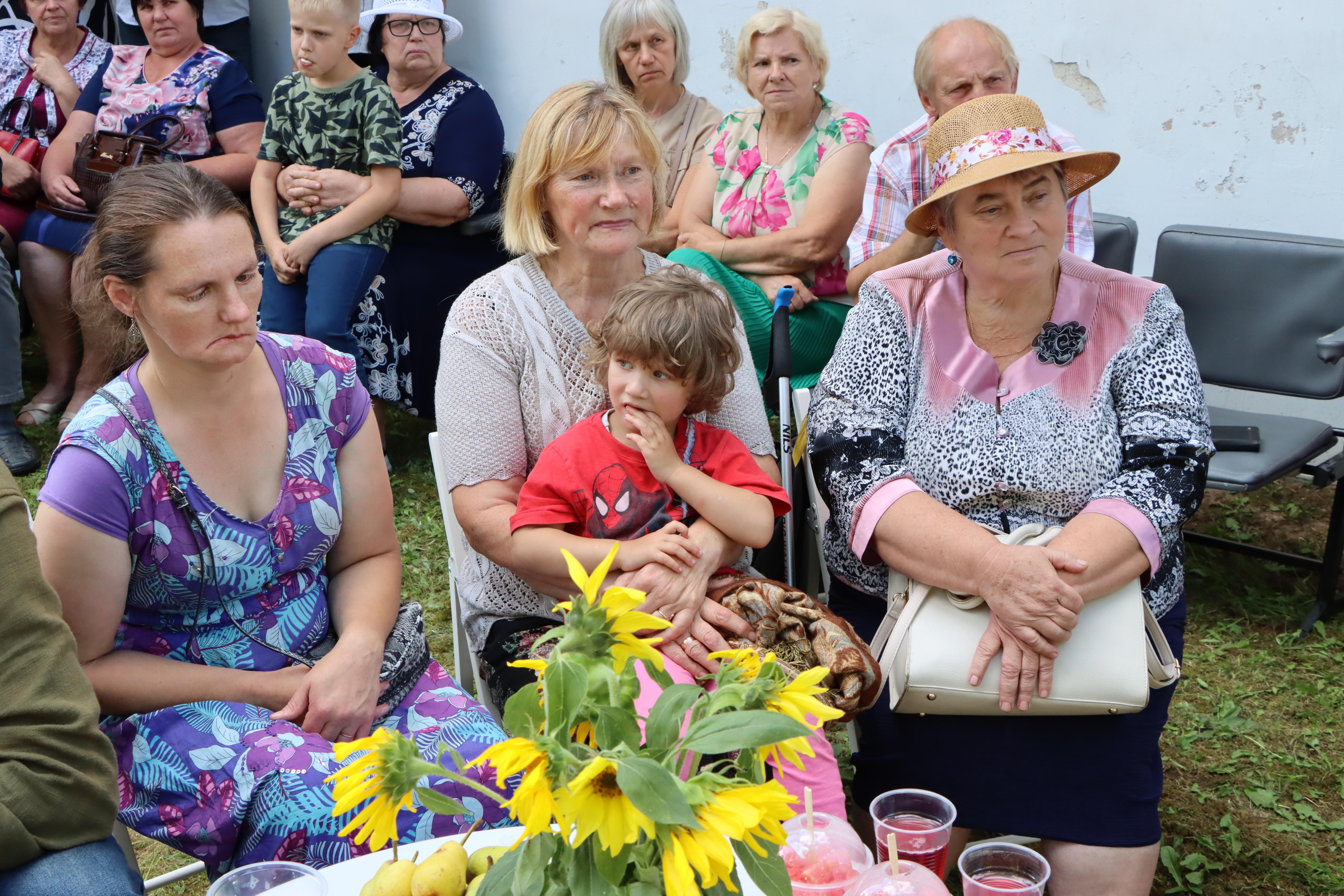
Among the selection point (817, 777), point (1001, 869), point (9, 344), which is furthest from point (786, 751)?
point (9, 344)

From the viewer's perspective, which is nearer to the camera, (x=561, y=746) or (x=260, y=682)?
(x=561, y=746)

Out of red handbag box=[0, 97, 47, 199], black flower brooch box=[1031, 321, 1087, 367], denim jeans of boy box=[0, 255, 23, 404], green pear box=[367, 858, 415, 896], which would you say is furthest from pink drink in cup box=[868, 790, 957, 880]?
red handbag box=[0, 97, 47, 199]

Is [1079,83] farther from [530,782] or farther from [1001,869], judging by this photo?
[530,782]

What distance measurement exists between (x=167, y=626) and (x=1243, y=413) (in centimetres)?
320

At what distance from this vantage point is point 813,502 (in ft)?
8.93

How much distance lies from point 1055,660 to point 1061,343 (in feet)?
2.05

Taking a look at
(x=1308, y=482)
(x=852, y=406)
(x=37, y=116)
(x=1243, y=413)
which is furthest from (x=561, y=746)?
(x=37, y=116)

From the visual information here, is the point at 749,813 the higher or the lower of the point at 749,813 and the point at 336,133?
the lower

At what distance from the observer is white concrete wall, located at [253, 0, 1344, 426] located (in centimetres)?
395

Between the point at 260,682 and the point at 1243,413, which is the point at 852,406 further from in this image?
the point at 1243,413

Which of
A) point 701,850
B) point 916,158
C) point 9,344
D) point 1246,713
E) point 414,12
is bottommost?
point 1246,713

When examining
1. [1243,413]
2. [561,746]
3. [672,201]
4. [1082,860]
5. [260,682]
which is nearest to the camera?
[561,746]

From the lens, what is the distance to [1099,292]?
2.32 meters

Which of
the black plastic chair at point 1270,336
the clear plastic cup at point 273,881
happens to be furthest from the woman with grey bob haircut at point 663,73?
the clear plastic cup at point 273,881
